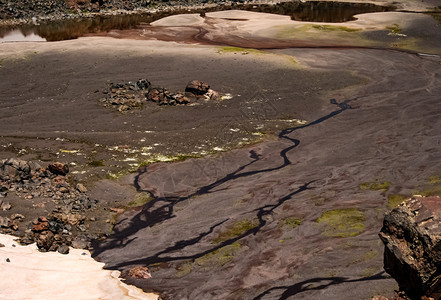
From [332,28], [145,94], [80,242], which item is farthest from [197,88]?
[332,28]

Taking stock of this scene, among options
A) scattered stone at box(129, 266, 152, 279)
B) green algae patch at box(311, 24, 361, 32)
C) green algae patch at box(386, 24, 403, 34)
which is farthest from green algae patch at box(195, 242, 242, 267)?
green algae patch at box(386, 24, 403, 34)

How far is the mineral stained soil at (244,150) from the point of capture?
16438 millimetres

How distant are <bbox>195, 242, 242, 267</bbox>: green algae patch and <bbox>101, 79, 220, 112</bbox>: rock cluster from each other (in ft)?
53.8

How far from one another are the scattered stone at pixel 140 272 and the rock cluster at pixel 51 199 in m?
2.89

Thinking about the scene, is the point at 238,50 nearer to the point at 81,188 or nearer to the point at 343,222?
the point at 81,188

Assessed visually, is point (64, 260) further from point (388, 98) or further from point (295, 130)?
point (388, 98)

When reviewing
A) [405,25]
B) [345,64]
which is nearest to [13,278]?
[345,64]

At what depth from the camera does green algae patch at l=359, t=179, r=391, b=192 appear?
21.3 m

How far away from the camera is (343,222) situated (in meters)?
18.5

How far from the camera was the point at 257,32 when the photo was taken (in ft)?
178

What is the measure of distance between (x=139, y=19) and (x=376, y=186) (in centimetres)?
4813

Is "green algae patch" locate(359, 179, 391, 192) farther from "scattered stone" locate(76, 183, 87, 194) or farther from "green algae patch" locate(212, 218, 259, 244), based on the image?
"scattered stone" locate(76, 183, 87, 194)

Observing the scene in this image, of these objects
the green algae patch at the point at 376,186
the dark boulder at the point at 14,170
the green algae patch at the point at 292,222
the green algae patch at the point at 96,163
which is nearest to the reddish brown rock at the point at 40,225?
the dark boulder at the point at 14,170

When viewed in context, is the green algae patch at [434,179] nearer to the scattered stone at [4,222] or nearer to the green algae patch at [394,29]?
the scattered stone at [4,222]
